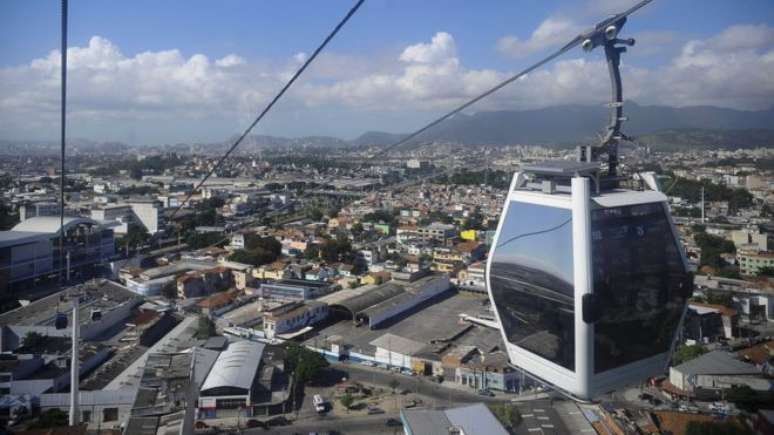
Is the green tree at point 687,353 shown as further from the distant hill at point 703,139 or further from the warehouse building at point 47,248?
the distant hill at point 703,139

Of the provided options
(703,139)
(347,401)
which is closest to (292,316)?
(347,401)

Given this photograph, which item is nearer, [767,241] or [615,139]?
[615,139]

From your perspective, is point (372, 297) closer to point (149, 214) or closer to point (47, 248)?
point (47, 248)

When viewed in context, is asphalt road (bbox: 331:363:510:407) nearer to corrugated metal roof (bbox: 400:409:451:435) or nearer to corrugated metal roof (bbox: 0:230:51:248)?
corrugated metal roof (bbox: 400:409:451:435)

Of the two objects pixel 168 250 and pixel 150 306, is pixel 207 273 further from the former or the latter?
pixel 168 250

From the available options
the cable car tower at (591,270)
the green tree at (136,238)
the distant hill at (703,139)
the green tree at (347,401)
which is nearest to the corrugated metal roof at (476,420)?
the green tree at (347,401)

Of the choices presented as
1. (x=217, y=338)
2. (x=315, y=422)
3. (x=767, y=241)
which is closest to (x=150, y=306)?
(x=217, y=338)
